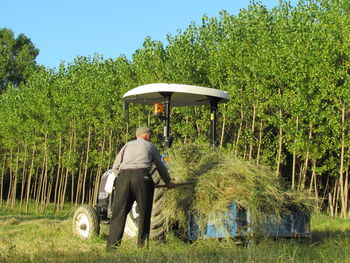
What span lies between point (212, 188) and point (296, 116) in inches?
578

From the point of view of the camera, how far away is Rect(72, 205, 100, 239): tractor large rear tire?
10562 millimetres

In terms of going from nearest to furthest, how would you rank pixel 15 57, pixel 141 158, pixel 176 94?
pixel 141 158 → pixel 176 94 → pixel 15 57

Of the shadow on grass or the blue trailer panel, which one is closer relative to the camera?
the blue trailer panel

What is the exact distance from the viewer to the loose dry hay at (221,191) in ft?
27.3

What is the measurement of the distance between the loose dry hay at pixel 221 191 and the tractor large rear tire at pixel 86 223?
2.21 metres

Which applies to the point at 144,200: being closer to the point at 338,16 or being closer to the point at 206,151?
the point at 206,151

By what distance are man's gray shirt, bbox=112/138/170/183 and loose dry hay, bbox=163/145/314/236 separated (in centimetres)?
44

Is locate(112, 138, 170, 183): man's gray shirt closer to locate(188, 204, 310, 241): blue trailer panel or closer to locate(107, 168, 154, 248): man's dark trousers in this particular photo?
locate(107, 168, 154, 248): man's dark trousers

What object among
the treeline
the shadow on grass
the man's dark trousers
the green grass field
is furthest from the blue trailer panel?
the treeline

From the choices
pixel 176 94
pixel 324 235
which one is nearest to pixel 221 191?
pixel 176 94

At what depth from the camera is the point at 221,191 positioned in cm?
841

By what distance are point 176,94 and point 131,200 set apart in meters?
2.44

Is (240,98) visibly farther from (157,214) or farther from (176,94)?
(157,214)

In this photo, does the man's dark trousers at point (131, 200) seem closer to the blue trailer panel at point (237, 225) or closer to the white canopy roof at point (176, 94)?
the blue trailer panel at point (237, 225)
